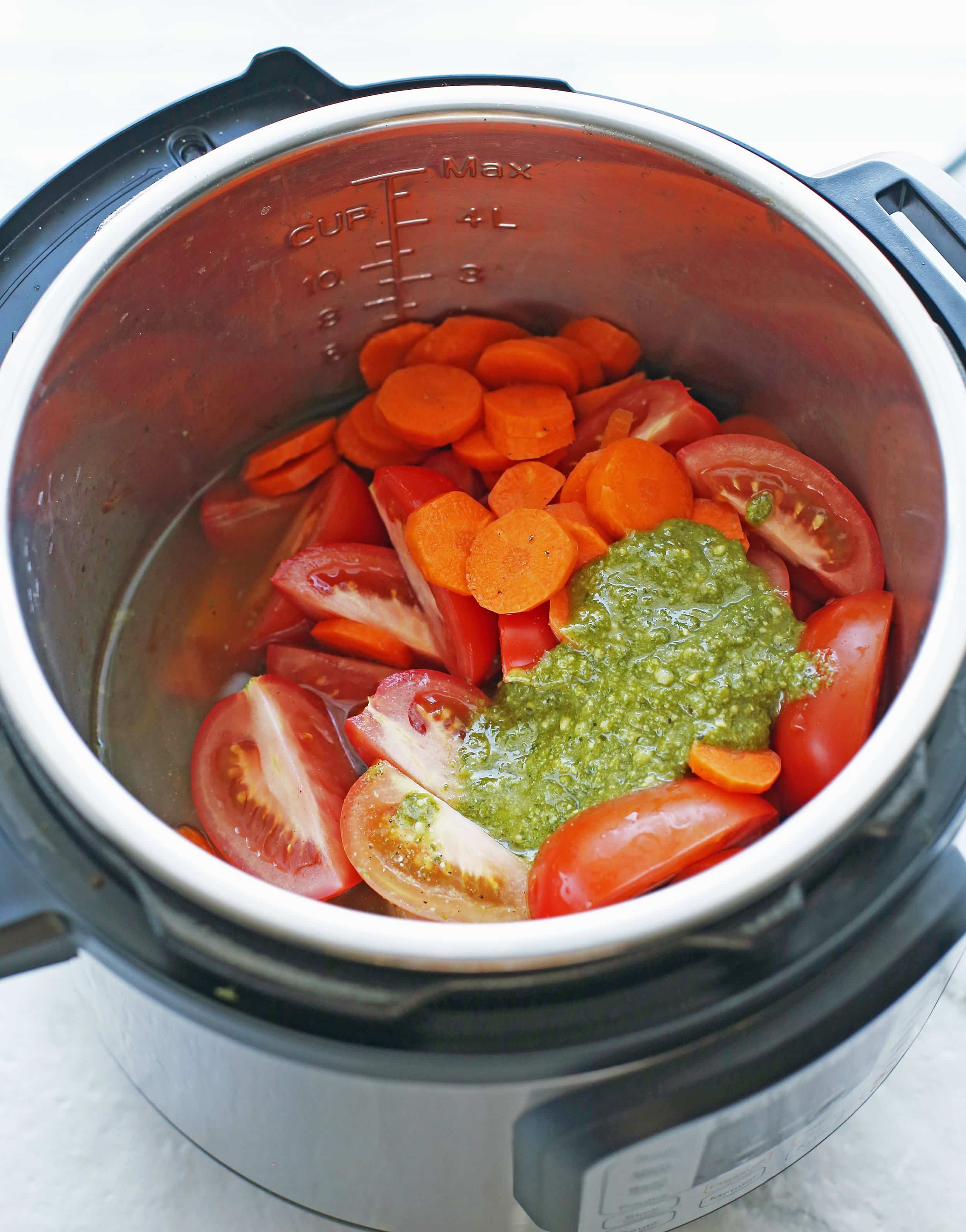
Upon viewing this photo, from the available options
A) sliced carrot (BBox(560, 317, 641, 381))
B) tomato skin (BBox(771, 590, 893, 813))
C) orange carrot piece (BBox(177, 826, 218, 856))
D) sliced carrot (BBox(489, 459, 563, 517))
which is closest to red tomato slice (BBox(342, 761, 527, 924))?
orange carrot piece (BBox(177, 826, 218, 856))

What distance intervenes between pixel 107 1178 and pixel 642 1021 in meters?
0.71

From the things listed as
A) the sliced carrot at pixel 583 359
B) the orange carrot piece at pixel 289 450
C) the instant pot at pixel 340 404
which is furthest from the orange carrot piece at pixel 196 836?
the sliced carrot at pixel 583 359

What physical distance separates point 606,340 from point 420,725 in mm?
504

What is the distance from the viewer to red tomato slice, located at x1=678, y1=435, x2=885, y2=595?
1068mm

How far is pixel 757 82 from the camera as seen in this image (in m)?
1.63

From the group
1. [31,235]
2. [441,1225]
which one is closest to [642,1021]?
[441,1225]

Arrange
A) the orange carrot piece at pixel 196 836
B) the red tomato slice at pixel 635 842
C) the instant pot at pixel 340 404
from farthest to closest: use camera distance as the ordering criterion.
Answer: the orange carrot piece at pixel 196 836
the red tomato slice at pixel 635 842
the instant pot at pixel 340 404

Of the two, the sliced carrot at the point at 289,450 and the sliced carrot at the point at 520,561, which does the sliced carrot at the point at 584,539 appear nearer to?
the sliced carrot at the point at 520,561

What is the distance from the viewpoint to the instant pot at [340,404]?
0.64 meters

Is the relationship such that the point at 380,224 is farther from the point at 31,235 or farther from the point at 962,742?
the point at 962,742

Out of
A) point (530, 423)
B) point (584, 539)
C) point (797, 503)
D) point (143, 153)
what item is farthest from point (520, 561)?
point (143, 153)

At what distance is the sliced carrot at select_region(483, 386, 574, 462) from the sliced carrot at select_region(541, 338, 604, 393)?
55 mm

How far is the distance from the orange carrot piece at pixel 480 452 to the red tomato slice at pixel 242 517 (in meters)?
0.20

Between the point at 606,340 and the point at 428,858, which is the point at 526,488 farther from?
the point at 428,858
